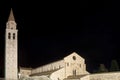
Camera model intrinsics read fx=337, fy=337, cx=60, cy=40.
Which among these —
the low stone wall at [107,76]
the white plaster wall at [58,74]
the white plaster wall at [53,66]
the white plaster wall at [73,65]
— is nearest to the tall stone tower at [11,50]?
the white plaster wall at [58,74]

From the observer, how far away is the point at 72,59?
56094mm

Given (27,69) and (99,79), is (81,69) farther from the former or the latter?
(27,69)

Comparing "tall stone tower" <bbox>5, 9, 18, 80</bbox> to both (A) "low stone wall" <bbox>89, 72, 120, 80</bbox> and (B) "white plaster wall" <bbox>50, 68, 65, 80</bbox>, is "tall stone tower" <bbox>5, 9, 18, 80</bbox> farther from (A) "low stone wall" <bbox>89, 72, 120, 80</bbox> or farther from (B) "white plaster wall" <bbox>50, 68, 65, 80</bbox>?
(A) "low stone wall" <bbox>89, 72, 120, 80</bbox>

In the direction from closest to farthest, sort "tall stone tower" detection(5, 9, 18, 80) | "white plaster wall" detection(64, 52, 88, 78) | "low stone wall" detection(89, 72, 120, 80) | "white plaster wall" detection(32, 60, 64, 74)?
"low stone wall" detection(89, 72, 120, 80) < "tall stone tower" detection(5, 9, 18, 80) < "white plaster wall" detection(64, 52, 88, 78) < "white plaster wall" detection(32, 60, 64, 74)

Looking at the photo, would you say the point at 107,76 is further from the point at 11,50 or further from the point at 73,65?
the point at 11,50

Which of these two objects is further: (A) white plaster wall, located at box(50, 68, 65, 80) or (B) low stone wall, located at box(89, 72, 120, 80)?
(A) white plaster wall, located at box(50, 68, 65, 80)

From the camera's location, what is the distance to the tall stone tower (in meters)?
51.2

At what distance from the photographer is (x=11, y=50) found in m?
52.6

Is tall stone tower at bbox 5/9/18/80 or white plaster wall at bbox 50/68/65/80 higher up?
tall stone tower at bbox 5/9/18/80

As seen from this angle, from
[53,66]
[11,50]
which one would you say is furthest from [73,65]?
[11,50]

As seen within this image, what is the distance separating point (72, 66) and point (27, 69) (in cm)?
1818

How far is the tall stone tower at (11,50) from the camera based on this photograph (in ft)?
168

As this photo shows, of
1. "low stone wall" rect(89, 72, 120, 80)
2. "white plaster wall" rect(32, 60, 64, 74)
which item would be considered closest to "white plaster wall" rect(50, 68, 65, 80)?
"white plaster wall" rect(32, 60, 64, 74)

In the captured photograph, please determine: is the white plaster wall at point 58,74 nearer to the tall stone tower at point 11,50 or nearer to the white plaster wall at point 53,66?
the white plaster wall at point 53,66
